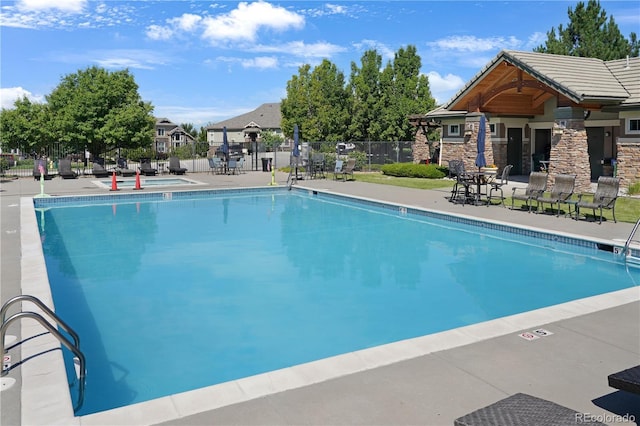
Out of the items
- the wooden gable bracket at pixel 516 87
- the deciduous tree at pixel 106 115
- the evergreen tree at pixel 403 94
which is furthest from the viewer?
the evergreen tree at pixel 403 94

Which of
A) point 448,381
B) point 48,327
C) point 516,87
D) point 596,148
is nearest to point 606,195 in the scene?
point 516,87

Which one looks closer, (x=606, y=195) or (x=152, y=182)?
(x=606, y=195)

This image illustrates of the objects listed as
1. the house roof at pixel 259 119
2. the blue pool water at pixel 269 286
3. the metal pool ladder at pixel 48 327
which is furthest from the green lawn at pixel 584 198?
the house roof at pixel 259 119

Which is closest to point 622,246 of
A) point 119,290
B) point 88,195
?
point 119,290

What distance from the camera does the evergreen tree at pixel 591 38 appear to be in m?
30.8

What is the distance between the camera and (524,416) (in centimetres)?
268

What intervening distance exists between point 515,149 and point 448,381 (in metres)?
22.1

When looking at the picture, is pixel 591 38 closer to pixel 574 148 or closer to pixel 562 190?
pixel 574 148

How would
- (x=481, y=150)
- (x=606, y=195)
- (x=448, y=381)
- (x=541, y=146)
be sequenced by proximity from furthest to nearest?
(x=541, y=146)
(x=481, y=150)
(x=606, y=195)
(x=448, y=381)

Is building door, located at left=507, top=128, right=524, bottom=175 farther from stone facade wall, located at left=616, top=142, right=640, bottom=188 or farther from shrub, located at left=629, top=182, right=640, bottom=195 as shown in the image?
shrub, located at left=629, top=182, right=640, bottom=195

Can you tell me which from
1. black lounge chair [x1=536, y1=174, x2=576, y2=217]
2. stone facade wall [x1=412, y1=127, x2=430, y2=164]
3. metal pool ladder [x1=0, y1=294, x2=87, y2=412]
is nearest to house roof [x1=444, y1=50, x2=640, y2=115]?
black lounge chair [x1=536, y1=174, x2=576, y2=217]

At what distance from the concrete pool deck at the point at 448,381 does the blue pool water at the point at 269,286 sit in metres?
1.30

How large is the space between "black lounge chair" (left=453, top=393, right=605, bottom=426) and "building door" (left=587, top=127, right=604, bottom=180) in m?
20.8

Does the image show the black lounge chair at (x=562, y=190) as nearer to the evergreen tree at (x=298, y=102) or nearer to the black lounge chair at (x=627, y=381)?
the black lounge chair at (x=627, y=381)
